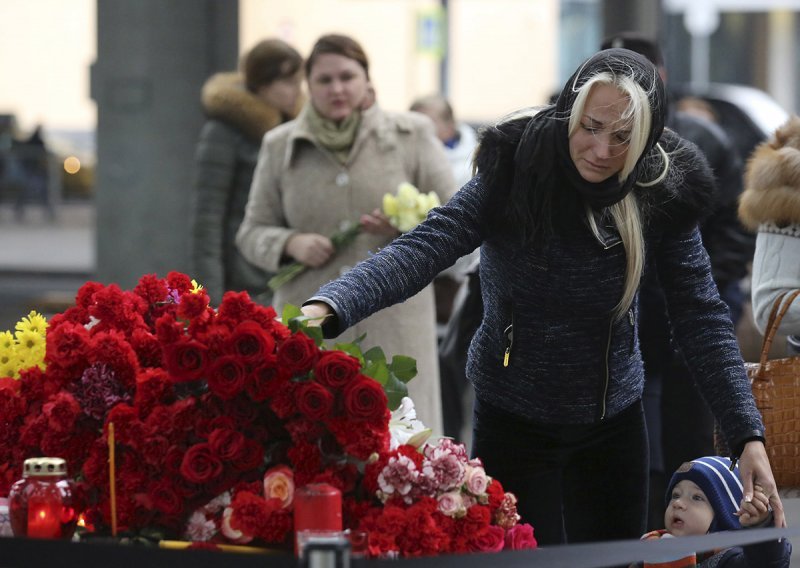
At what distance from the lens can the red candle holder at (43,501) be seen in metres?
2.76

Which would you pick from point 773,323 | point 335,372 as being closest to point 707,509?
point 773,323

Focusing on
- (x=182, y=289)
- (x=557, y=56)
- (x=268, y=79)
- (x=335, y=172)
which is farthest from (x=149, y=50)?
(x=557, y=56)

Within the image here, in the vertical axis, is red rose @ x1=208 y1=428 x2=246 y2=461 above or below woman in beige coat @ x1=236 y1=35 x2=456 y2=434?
below

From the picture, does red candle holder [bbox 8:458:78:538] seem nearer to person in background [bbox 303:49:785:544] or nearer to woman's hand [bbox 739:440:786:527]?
person in background [bbox 303:49:785:544]

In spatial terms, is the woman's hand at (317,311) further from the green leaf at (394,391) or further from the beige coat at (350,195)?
the beige coat at (350,195)

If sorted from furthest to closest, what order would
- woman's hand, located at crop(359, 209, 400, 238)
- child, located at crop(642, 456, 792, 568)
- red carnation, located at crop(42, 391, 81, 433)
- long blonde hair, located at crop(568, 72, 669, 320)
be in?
1. woman's hand, located at crop(359, 209, 400, 238)
2. child, located at crop(642, 456, 792, 568)
3. long blonde hair, located at crop(568, 72, 669, 320)
4. red carnation, located at crop(42, 391, 81, 433)

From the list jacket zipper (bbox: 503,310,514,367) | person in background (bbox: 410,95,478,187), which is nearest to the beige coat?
jacket zipper (bbox: 503,310,514,367)

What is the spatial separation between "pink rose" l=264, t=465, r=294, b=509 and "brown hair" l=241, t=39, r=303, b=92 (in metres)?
3.79

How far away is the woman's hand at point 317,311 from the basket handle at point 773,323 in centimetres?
137

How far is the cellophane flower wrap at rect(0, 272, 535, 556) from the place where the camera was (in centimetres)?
272

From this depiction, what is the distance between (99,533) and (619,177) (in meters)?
1.33

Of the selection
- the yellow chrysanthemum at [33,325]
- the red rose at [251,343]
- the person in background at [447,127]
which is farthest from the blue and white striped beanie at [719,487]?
the person in background at [447,127]

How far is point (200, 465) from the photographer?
2.73 m

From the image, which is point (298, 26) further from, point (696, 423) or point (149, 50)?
point (696, 423)
